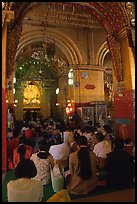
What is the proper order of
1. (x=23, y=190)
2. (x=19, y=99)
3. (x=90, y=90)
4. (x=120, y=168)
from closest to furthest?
1. (x=23, y=190)
2. (x=120, y=168)
3. (x=90, y=90)
4. (x=19, y=99)

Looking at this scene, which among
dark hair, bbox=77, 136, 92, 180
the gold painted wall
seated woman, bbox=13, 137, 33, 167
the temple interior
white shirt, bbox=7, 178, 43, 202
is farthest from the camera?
the gold painted wall

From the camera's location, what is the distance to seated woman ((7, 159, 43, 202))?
370 centimetres

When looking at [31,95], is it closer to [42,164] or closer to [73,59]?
[73,59]

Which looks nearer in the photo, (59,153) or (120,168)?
(120,168)

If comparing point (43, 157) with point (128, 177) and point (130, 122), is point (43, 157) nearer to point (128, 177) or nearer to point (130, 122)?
point (128, 177)

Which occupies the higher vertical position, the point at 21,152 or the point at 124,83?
the point at 124,83

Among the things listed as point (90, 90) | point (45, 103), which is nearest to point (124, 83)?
point (90, 90)

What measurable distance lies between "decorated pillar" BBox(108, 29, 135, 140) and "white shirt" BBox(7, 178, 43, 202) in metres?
5.95

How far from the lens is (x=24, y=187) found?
3756 mm

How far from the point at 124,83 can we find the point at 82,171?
5.63 metres

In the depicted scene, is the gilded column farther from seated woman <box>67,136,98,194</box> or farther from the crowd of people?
seated woman <box>67,136,98,194</box>

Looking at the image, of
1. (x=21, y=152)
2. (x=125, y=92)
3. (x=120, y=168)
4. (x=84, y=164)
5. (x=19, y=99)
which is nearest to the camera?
(x=84, y=164)

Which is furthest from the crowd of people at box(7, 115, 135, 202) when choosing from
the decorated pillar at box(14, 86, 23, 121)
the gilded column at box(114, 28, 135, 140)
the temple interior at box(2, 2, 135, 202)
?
the decorated pillar at box(14, 86, 23, 121)

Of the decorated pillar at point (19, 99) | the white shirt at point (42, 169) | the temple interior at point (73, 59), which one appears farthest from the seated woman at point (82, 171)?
the decorated pillar at point (19, 99)
